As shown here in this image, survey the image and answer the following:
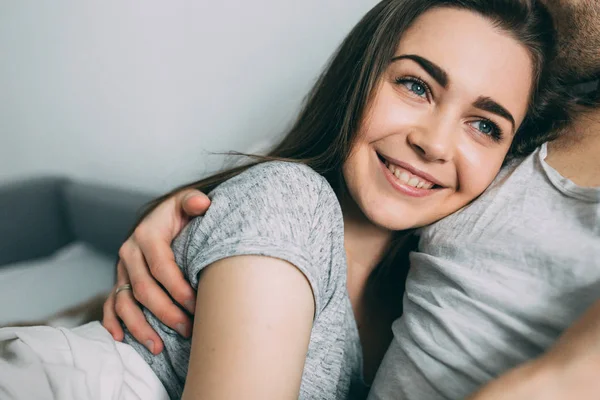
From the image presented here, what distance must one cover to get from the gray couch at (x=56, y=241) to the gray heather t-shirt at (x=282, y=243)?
375 millimetres

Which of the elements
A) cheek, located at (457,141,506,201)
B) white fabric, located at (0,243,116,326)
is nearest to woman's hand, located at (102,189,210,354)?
white fabric, located at (0,243,116,326)

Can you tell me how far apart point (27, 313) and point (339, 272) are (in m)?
0.67

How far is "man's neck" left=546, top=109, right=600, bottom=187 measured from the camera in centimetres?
84

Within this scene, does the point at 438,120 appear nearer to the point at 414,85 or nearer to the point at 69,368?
the point at 414,85

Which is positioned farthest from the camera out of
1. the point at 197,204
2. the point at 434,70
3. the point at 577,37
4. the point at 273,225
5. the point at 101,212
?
the point at 101,212

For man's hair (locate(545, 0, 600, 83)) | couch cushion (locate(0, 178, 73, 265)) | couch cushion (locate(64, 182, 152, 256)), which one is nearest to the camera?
man's hair (locate(545, 0, 600, 83))

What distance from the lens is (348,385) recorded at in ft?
3.26

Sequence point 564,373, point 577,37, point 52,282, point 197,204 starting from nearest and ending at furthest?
point 564,373, point 197,204, point 577,37, point 52,282

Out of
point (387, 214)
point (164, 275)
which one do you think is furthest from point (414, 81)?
point (164, 275)

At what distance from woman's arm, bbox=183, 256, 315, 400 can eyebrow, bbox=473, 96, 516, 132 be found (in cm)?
47

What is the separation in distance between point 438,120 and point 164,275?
52cm

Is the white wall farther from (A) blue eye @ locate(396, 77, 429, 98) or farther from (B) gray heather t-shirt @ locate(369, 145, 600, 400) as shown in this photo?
(B) gray heather t-shirt @ locate(369, 145, 600, 400)

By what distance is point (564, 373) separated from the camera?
0.58 metres

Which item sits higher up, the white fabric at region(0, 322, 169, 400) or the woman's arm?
the woman's arm
